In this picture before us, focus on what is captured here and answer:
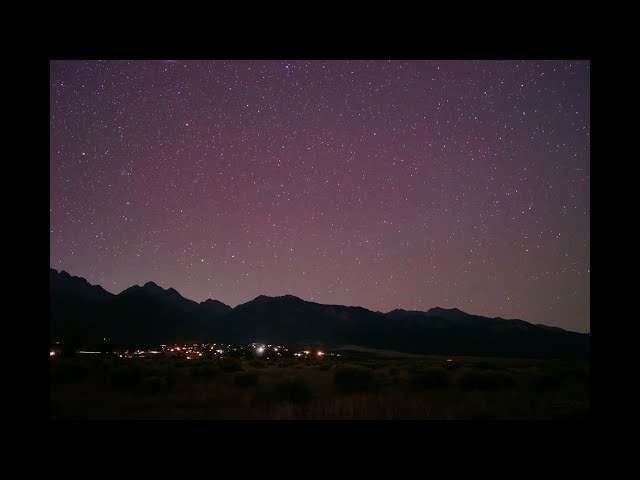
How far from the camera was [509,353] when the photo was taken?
50.7 m

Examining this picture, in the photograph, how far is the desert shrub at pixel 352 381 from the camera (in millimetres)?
13023

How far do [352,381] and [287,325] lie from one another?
2035 inches

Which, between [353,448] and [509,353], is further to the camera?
[509,353]

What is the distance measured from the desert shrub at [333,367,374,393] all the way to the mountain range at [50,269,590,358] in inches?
1569

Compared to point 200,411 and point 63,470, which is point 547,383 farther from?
point 63,470

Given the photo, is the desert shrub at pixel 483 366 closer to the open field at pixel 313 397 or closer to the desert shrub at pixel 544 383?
the open field at pixel 313 397

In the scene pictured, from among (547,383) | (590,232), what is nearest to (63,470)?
(590,232)

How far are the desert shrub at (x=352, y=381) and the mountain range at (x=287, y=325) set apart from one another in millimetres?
39862

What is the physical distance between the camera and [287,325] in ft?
211

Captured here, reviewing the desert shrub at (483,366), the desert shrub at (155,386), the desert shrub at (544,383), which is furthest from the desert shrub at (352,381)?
the desert shrub at (483,366)

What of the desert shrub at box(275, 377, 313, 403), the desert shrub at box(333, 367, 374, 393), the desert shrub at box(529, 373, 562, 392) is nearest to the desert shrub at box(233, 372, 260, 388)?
the desert shrub at box(333, 367, 374, 393)

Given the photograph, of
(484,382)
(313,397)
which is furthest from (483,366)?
(313,397)
